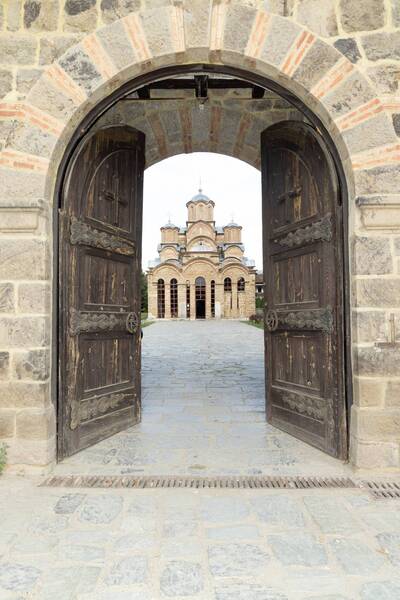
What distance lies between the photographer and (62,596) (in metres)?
1.81

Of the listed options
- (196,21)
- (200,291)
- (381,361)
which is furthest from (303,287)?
(200,291)

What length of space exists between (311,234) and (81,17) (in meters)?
2.63

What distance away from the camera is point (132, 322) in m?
4.31

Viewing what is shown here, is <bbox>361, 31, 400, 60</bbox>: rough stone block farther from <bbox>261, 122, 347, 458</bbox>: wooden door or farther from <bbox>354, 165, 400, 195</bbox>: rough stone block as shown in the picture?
<bbox>354, 165, 400, 195</bbox>: rough stone block

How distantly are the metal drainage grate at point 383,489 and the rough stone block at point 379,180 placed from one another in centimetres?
218

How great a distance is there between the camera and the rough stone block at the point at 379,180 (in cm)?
314

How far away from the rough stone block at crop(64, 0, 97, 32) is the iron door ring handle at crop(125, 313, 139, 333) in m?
2.57

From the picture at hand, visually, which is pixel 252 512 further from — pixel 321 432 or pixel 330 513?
pixel 321 432

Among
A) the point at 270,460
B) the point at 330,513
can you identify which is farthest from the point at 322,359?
the point at 330,513

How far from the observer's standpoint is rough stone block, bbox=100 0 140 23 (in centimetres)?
323

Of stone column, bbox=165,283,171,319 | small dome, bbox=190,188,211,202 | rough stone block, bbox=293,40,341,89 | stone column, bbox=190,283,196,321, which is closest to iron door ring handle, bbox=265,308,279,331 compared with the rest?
rough stone block, bbox=293,40,341,89

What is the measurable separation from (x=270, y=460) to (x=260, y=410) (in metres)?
1.68

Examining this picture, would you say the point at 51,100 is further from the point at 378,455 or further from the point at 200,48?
the point at 378,455

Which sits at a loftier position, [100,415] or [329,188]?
[329,188]
